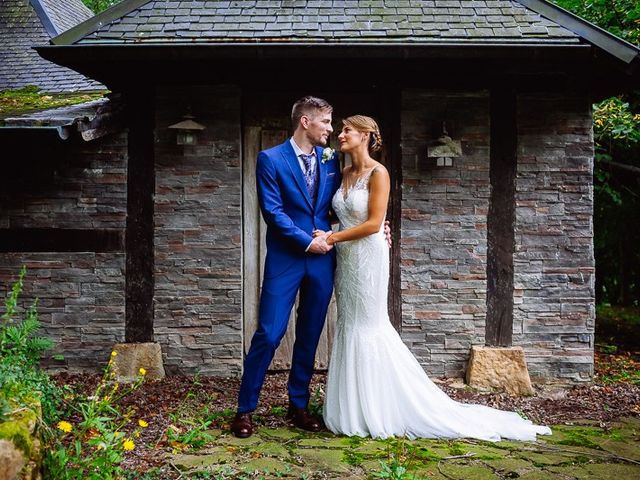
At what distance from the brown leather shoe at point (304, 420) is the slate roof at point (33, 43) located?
175 inches

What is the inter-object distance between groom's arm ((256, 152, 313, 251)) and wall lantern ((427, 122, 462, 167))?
186 cm

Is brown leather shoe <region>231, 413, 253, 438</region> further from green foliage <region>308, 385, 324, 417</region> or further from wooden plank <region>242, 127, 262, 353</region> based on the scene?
wooden plank <region>242, 127, 262, 353</region>

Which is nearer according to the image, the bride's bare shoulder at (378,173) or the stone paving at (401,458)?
the stone paving at (401,458)

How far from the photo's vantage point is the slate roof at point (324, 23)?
15.6ft

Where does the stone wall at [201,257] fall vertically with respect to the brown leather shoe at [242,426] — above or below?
above

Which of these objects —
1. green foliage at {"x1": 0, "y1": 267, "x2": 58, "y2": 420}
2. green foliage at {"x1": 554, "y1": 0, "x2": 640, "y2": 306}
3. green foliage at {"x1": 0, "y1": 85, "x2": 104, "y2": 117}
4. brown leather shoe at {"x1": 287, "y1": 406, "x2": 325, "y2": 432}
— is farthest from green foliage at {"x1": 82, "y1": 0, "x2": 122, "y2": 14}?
brown leather shoe at {"x1": 287, "y1": 406, "x2": 325, "y2": 432}

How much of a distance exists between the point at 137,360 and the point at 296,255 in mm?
2243

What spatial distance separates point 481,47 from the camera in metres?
4.68

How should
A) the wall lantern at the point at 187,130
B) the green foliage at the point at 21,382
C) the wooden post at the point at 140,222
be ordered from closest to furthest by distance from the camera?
the green foliage at the point at 21,382 < the wall lantern at the point at 187,130 < the wooden post at the point at 140,222

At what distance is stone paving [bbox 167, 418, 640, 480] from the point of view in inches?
122

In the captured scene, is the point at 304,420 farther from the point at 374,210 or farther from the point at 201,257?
the point at 201,257

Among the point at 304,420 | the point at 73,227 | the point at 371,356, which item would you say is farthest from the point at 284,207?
the point at 73,227

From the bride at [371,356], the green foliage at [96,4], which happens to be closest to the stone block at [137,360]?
the bride at [371,356]

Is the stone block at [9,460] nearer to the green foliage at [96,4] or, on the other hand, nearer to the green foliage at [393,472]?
the green foliage at [393,472]
